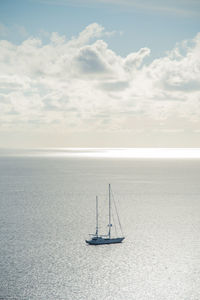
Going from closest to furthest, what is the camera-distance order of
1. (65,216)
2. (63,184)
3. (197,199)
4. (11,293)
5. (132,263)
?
(11,293)
(132,263)
(65,216)
(197,199)
(63,184)

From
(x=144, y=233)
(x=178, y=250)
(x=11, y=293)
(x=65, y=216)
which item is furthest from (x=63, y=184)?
(x=11, y=293)

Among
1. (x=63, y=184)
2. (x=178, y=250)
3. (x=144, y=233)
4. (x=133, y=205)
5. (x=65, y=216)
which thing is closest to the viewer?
(x=178, y=250)

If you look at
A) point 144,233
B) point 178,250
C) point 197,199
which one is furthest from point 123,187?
point 178,250

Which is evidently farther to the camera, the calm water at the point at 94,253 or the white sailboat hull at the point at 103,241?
the white sailboat hull at the point at 103,241

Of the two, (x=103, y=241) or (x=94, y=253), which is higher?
(x=103, y=241)

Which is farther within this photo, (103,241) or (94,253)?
(103,241)

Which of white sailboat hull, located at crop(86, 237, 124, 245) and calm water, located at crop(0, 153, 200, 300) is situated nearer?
calm water, located at crop(0, 153, 200, 300)

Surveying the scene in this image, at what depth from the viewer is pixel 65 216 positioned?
104m

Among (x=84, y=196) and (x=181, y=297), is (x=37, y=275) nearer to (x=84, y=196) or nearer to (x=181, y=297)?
(x=181, y=297)

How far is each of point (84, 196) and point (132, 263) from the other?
80.0 m

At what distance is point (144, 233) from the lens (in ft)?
278

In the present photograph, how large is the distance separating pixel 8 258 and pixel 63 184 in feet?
385

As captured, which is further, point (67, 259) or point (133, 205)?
point (133, 205)

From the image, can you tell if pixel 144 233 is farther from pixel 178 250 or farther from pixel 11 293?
pixel 11 293
